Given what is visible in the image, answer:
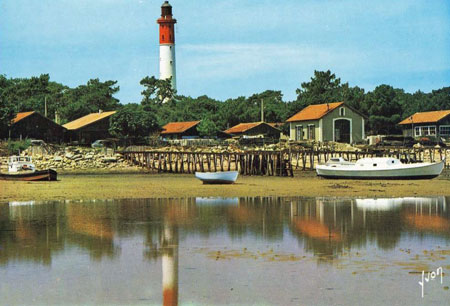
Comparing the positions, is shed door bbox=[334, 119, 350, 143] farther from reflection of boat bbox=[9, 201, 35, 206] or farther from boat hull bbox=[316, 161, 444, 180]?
reflection of boat bbox=[9, 201, 35, 206]

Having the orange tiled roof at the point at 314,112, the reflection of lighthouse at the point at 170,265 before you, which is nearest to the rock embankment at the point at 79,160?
the orange tiled roof at the point at 314,112

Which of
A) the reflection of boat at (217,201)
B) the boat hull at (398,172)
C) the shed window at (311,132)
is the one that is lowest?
the reflection of boat at (217,201)

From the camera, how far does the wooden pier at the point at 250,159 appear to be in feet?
202

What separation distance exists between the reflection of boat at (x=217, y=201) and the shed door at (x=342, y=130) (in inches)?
1965

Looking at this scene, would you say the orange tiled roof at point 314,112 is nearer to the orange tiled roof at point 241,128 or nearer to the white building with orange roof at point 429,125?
the orange tiled roof at point 241,128

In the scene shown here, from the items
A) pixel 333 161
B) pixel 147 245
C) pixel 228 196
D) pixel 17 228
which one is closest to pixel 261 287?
pixel 147 245

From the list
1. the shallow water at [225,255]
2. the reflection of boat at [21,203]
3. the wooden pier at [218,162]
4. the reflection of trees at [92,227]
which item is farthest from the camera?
the wooden pier at [218,162]

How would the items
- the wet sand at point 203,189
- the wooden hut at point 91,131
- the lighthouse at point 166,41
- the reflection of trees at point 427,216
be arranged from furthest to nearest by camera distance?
1. the lighthouse at point 166,41
2. the wooden hut at point 91,131
3. the wet sand at point 203,189
4. the reflection of trees at point 427,216

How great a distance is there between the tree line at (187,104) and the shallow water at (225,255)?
185 ft

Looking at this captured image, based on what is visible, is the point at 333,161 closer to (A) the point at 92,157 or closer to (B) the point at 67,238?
(A) the point at 92,157

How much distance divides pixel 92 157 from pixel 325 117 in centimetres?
2806

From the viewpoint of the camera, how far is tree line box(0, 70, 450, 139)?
→ 94.9 m

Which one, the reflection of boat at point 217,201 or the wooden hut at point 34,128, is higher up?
the wooden hut at point 34,128

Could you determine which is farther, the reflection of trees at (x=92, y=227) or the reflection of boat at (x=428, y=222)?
the reflection of boat at (x=428, y=222)
